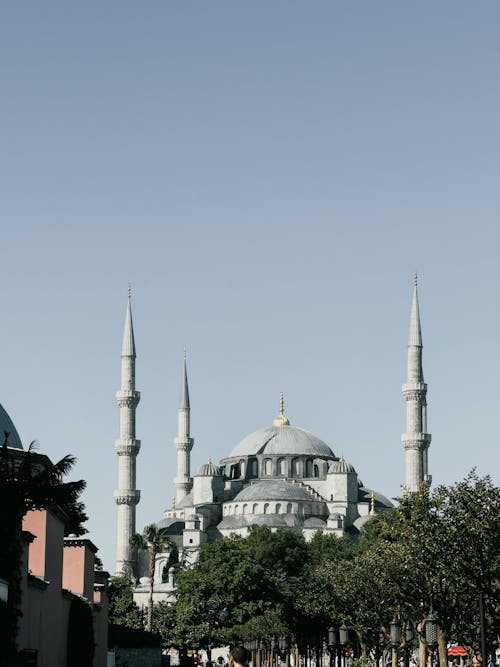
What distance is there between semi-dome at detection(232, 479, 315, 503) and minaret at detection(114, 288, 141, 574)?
17764 millimetres

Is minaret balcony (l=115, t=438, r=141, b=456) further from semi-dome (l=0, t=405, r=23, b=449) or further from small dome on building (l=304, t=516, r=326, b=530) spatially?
semi-dome (l=0, t=405, r=23, b=449)

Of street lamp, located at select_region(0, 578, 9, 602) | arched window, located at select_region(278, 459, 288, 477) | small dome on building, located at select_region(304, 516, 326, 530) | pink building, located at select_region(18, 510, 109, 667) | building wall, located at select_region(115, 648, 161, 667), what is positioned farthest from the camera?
arched window, located at select_region(278, 459, 288, 477)

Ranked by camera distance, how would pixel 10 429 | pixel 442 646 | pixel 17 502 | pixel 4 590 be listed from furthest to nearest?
pixel 10 429
pixel 442 646
pixel 17 502
pixel 4 590

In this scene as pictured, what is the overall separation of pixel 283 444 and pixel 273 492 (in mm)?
13237

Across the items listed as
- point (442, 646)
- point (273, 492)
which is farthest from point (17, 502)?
point (273, 492)

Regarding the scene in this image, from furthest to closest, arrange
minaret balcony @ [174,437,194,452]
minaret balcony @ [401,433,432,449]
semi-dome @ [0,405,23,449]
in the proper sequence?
minaret balcony @ [174,437,194,452] → minaret balcony @ [401,433,432,449] → semi-dome @ [0,405,23,449]

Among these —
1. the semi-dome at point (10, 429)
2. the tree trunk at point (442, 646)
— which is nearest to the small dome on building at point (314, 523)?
the semi-dome at point (10, 429)

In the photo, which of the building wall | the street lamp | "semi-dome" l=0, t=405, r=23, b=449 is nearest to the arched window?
the building wall

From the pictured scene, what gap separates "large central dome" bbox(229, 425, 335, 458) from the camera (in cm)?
14575

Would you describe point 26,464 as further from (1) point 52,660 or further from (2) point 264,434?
(2) point 264,434

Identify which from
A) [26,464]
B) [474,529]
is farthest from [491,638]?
[26,464]

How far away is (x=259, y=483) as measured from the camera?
138 m

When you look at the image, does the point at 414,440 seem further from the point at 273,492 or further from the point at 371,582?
the point at 371,582

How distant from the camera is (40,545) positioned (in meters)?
31.5
